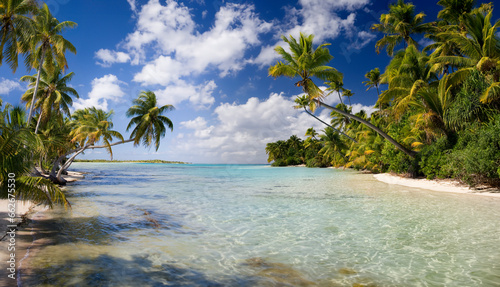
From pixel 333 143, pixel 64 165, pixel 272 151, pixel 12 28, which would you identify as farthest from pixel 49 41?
pixel 272 151

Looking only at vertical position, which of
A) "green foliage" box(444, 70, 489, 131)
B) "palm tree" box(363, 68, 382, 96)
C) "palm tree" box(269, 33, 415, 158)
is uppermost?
"palm tree" box(363, 68, 382, 96)

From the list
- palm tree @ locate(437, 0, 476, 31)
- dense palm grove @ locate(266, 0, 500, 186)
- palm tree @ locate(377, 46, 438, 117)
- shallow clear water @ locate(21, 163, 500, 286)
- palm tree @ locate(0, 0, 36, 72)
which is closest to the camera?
shallow clear water @ locate(21, 163, 500, 286)

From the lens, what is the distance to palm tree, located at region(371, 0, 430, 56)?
2430 centimetres

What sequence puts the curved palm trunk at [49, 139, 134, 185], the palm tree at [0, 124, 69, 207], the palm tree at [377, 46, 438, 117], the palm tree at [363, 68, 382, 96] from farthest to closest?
the palm tree at [363, 68, 382, 96] → the palm tree at [377, 46, 438, 117] → the curved palm trunk at [49, 139, 134, 185] → the palm tree at [0, 124, 69, 207]

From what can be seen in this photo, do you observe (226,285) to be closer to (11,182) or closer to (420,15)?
(11,182)

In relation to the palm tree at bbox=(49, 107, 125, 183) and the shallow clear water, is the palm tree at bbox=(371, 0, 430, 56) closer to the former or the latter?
the shallow clear water

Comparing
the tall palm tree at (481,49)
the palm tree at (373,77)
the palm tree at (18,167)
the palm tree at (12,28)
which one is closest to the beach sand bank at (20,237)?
the palm tree at (18,167)

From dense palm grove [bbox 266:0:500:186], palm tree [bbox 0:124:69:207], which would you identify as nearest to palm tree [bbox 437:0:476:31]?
dense palm grove [bbox 266:0:500:186]

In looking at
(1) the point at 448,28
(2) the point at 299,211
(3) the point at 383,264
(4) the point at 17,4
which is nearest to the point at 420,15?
(1) the point at 448,28

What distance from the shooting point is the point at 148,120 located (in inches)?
977

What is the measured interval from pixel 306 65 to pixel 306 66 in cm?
7

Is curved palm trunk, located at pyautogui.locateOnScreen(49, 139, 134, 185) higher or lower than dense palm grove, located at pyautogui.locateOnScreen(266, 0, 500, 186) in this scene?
lower

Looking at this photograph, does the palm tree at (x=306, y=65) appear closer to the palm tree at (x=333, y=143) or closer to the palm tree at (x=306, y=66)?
the palm tree at (x=306, y=66)

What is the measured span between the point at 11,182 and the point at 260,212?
629cm
